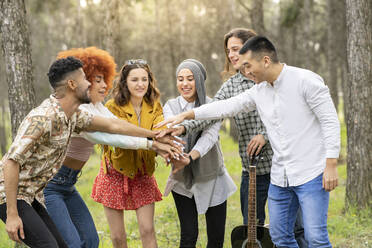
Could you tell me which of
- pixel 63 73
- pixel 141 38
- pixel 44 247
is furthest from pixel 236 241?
pixel 141 38

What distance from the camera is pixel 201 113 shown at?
418 centimetres

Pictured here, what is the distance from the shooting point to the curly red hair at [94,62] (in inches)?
174

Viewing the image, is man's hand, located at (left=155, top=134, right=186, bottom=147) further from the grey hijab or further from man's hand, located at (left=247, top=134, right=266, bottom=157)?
man's hand, located at (left=247, top=134, right=266, bottom=157)

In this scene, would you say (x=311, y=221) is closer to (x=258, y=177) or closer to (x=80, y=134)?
(x=258, y=177)

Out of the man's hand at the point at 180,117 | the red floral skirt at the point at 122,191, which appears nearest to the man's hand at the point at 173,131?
the man's hand at the point at 180,117

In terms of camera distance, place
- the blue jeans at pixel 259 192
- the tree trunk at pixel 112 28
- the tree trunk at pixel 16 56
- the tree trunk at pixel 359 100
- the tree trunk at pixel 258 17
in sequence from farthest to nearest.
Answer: the tree trunk at pixel 258 17 < the tree trunk at pixel 112 28 < the tree trunk at pixel 359 100 < the tree trunk at pixel 16 56 < the blue jeans at pixel 259 192

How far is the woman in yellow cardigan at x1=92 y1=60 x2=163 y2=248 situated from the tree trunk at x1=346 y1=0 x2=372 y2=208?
3531 mm

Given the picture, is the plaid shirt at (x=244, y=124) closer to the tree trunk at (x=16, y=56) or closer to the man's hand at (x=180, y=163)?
the man's hand at (x=180, y=163)

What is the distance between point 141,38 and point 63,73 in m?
27.8

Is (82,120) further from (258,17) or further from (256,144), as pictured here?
(258,17)

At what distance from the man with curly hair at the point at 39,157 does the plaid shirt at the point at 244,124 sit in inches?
51.4

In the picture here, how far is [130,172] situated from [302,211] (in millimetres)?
1701

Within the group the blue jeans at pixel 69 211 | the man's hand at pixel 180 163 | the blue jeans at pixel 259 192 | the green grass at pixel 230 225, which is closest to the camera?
the blue jeans at pixel 69 211

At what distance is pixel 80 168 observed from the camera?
13.9ft
